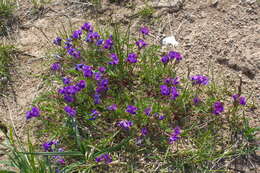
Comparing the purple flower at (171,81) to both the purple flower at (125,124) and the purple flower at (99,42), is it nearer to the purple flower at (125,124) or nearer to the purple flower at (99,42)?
the purple flower at (125,124)

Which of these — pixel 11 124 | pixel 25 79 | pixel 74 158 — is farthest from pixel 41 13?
pixel 74 158

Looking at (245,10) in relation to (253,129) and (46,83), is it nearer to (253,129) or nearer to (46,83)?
(253,129)

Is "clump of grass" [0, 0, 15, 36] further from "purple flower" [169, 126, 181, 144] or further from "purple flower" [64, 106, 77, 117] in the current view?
"purple flower" [169, 126, 181, 144]

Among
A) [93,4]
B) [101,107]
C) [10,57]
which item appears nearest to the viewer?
[101,107]

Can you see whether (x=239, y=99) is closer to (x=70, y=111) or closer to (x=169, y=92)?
(x=169, y=92)

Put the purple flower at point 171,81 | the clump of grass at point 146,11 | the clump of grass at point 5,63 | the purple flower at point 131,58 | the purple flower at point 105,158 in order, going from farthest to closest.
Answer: the clump of grass at point 146,11 → the clump of grass at point 5,63 → the purple flower at point 131,58 → the purple flower at point 171,81 → the purple flower at point 105,158

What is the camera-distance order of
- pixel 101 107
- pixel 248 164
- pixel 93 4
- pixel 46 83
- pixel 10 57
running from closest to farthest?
pixel 248 164 < pixel 101 107 < pixel 46 83 < pixel 10 57 < pixel 93 4

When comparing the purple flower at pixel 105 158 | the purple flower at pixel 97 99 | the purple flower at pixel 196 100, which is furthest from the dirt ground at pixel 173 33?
the purple flower at pixel 105 158

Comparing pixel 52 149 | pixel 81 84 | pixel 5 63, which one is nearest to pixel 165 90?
pixel 81 84
